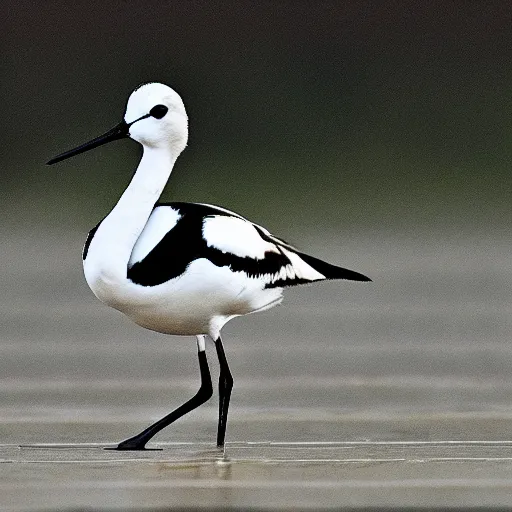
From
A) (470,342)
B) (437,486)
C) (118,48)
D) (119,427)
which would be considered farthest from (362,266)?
(118,48)

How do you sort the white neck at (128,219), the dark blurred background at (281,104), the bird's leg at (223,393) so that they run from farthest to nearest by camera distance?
the dark blurred background at (281,104) → the bird's leg at (223,393) → the white neck at (128,219)

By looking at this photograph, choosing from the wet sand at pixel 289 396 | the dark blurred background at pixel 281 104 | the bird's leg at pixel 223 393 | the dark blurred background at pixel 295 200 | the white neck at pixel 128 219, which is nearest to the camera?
the wet sand at pixel 289 396

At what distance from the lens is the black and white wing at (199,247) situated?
968 centimetres

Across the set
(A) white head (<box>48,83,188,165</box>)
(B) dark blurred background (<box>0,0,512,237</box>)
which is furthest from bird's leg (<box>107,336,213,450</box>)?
(B) dark blurred background (<box>0,0,512,237</box>)

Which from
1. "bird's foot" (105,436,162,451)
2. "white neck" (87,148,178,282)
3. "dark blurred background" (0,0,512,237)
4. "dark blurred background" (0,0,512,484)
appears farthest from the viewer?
"dark blurred background" (0,0,512,237)

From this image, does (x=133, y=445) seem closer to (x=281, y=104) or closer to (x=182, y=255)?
(x=182, y=255)

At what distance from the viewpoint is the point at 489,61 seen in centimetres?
3397

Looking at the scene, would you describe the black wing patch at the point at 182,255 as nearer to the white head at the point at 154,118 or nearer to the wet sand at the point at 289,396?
the white head at the point at 154,118

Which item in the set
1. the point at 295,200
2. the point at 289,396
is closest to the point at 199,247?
the point at 289,396

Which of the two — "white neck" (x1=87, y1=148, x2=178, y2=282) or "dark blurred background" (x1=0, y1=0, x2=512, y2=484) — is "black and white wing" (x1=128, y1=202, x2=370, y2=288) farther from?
"dark blurred background" (x1=0, y1=0, x2=512, y2=484)

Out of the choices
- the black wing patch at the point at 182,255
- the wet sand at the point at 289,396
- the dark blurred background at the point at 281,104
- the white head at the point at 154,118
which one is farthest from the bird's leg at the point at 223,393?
the dark blurred background at the point at 281,104

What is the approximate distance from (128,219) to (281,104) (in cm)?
2149

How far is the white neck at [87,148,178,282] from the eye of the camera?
31.6 ft

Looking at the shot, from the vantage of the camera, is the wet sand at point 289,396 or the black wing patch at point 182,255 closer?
the wet sand at point 289,396
